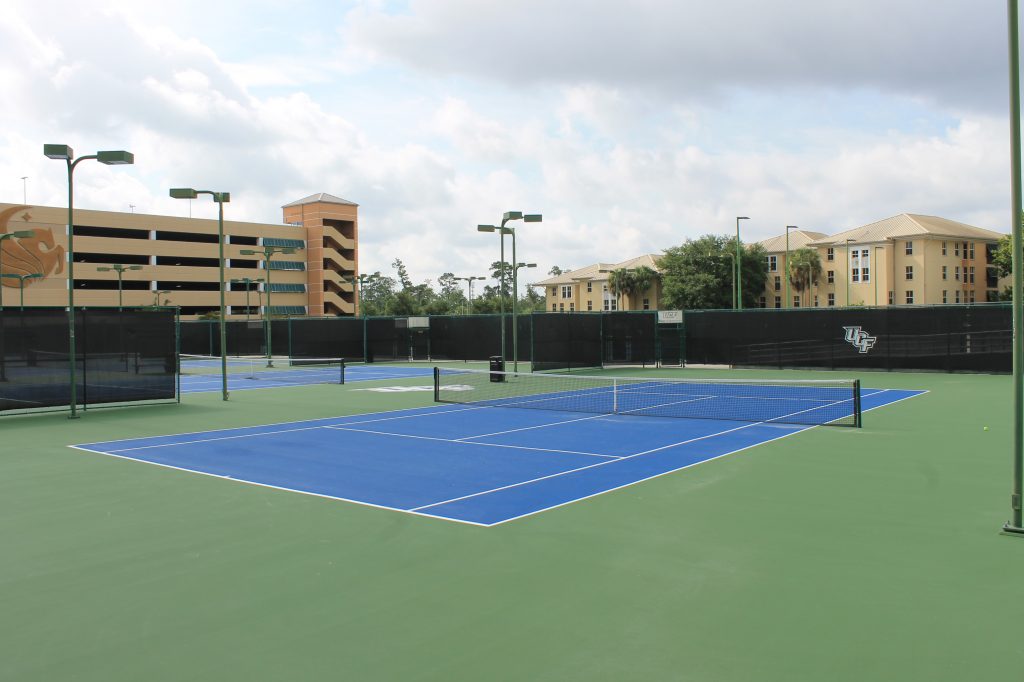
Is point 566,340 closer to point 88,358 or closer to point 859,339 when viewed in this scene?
point 859,339

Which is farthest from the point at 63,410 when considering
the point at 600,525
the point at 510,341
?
the point at 510,341

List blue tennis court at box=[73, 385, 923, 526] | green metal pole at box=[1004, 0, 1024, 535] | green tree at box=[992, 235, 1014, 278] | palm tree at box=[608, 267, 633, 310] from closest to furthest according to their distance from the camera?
green metal pole at box=[1004, 0, 1024, 535], blue tennis court at box=[73, 385, 923, 526], green tree at box=[992, 235, 1014, 278], palm tree at box=[608, 267, 633, 310]

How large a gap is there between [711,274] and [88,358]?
75.9m

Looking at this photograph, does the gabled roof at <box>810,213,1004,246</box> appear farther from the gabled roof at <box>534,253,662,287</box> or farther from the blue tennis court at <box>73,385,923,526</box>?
the blue tennis court at <box>73,385,923,526</box>

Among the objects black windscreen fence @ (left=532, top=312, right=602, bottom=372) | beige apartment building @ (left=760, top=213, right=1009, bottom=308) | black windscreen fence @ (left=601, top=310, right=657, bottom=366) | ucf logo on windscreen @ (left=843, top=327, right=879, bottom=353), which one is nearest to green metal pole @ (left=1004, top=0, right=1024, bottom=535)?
black windscreen fence @ (left=532, top=312, right=602, bottom=372)

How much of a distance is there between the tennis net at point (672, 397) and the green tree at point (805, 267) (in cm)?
6661

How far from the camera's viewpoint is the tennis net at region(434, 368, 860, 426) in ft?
59.3

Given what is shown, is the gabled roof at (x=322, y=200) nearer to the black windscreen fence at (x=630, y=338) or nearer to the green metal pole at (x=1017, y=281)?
the black windscreen fence at (x=630, y=338)

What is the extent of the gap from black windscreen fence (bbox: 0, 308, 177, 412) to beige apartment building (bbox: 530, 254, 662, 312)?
3006 inches

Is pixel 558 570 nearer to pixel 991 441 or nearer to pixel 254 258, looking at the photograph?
pixel 991 441

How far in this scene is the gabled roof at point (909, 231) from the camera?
8250 centimetres

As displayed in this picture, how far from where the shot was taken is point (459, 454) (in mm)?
13078

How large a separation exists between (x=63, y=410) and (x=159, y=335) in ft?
9.93

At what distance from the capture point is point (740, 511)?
8.98 metres
